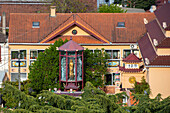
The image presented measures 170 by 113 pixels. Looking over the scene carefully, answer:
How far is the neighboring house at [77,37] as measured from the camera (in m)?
51.7

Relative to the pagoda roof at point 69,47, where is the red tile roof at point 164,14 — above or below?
above

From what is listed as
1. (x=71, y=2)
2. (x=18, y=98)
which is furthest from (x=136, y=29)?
(x=18, y=98)

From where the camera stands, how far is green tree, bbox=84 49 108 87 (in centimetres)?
4794

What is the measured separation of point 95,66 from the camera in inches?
1924

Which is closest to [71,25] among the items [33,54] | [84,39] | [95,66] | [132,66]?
[84,39]

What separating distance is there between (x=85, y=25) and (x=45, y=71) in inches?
296

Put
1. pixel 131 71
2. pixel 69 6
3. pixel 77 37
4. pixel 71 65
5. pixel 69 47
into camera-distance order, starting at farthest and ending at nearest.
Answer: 1. pixel 69 6
2. pixel 77 37
3. pixel 131 71
4. pixel 71 65
5. pixel 69 47

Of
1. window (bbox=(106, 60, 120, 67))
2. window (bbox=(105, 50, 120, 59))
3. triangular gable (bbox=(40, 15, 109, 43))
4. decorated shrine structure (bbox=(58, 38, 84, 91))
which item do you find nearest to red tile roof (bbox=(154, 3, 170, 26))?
window (bbox=(105, 50, 120, 59))

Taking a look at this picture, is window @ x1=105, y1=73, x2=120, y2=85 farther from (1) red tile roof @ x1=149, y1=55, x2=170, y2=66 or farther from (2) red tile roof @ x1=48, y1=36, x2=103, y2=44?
(1) red tile roof @ x1=149, y1=55, x2=170, y2=66

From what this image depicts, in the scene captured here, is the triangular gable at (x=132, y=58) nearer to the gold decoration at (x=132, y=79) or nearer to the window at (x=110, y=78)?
the gold decoration at (x=132, y=79)

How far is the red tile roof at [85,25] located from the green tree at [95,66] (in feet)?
10.9

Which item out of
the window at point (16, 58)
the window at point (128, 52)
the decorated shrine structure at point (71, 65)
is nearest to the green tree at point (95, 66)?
the decorated shrine structure at point (71, 65)

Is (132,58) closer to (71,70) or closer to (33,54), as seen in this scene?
(71,70)

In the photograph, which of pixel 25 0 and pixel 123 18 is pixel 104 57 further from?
pixel 25 0
